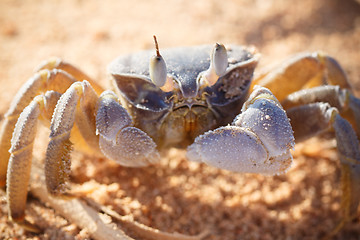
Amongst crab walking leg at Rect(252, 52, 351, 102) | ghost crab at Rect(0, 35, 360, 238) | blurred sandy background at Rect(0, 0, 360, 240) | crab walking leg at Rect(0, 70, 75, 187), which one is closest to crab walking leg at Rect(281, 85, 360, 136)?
ghost crab at Rect(0, 35, 360, 238)

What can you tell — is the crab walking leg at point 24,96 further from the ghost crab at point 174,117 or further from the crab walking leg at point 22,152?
the crab walking leg at point 22,152

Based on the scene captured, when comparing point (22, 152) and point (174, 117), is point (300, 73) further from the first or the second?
point (22, 152)

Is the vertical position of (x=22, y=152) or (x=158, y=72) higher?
(x=158, y=72)

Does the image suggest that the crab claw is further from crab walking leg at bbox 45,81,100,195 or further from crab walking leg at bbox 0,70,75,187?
crab walking leg at bbox 0,70,75,187

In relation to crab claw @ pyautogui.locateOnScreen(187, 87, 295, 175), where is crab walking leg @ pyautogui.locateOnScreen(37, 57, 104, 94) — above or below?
above

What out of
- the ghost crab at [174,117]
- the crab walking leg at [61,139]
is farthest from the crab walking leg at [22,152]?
the crab walking leg at [61,139]

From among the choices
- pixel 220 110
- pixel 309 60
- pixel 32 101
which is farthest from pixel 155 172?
pixel 309 60

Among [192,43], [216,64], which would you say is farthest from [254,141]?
[192,43]
